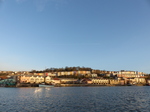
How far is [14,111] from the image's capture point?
58.3 feet

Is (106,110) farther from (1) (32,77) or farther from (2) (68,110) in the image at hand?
(1) (32,77)

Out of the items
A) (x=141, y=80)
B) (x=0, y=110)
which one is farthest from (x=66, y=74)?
(x=0, y=110)

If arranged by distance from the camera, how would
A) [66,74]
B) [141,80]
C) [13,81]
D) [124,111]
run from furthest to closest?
[66,74], [141,80], [13,81], [124,111]

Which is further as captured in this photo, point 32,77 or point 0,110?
point 32,77

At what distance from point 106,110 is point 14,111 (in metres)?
10.5

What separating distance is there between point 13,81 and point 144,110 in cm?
10552

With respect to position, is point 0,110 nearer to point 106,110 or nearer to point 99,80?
point 106,110

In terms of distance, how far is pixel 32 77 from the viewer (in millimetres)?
112688

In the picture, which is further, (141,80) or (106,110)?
(141,80)

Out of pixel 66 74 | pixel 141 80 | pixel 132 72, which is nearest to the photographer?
pixel 141 80

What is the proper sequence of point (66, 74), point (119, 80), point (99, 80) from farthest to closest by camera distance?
point (66, 74) < point (119, 80) < point (99, 80)

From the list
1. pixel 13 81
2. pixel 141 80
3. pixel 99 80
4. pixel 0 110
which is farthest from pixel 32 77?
pixel 141 80

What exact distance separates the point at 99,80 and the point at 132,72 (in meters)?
74.3

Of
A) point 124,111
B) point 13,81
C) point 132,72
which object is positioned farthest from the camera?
point 132,72
